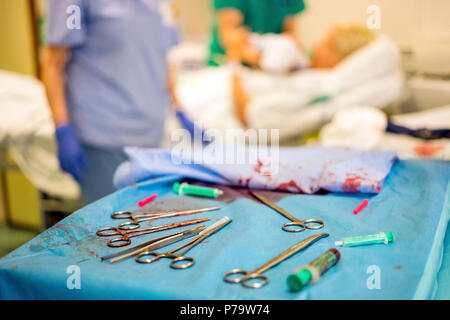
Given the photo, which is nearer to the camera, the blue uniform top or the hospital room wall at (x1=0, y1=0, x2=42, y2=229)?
the blue uniform top

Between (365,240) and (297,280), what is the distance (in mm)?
196

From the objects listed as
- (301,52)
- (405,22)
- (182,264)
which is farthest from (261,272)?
(301,52)

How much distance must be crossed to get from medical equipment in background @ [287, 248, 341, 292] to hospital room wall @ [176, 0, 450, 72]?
869mm

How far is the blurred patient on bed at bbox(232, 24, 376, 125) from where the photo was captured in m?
2.28

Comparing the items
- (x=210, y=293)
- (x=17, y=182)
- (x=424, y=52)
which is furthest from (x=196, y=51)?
(x=210, y=293)

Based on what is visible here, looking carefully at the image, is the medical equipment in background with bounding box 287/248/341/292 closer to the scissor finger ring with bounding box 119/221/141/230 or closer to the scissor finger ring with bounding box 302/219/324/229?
the scissor finger ring with bounding box 302/219/324/229

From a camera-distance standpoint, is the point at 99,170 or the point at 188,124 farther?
the point at 188,124

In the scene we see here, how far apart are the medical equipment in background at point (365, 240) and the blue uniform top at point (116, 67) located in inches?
42.1

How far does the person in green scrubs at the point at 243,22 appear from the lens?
2555mm

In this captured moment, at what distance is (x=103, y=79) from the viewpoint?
1.63 metres

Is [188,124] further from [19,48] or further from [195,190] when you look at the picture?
[19,48]

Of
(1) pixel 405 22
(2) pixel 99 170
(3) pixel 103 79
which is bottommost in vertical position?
(2) pixel 99 170

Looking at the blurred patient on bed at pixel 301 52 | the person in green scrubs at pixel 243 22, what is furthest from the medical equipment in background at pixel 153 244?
the person in green scrubs at pixel 243 22

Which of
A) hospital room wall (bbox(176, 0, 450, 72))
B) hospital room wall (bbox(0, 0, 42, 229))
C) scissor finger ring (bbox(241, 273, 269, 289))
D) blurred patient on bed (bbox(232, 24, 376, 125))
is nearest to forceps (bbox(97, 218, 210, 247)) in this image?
scissor finger ring (bbox(241, 273, 269, 289))
